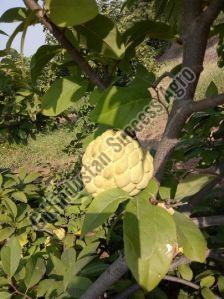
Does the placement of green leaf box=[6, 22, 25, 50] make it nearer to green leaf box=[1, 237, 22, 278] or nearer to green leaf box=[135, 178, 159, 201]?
green leaf box=[135, 178, 159, 201]

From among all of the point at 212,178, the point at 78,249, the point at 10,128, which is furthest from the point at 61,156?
the point at 212,178

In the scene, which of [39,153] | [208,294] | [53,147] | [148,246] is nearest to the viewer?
[148,246]

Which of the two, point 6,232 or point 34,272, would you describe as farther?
point 6,232

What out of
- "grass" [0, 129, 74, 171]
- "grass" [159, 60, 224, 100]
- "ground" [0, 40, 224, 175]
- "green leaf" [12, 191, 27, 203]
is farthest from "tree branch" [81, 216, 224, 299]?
"grass" [159, 60, 224, 100]

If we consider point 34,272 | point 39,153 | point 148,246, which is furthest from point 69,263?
point 39,153

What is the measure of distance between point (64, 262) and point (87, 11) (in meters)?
0.88

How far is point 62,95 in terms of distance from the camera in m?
0.95

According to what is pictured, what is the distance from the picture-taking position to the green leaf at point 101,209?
70 centimetres

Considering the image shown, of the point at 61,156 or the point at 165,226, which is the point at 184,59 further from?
the point at 61,156

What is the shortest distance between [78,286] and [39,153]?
1053cm

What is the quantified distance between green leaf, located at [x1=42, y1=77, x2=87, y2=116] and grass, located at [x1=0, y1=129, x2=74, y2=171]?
907 centimetres

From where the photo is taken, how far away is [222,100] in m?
0.65

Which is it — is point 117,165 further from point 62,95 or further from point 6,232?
point 6,232

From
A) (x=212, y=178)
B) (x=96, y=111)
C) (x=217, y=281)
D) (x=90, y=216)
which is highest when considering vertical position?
(x=96, y=111)
